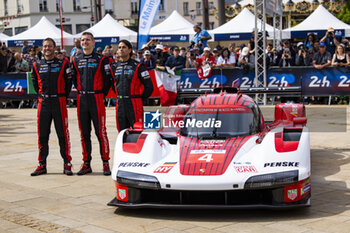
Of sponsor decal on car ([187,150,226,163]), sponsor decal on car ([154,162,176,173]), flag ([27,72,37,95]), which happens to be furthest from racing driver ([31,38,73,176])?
flag ([27,72,37,95])

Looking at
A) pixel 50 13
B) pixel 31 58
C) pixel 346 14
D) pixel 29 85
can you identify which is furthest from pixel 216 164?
pixel 50 13

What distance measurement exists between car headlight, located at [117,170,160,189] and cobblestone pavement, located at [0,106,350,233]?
36cm

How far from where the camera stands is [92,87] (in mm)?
9180

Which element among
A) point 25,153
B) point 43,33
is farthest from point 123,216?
point 43,33

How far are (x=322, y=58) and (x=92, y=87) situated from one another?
11.5 metres

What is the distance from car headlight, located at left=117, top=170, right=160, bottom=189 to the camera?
6586 mm

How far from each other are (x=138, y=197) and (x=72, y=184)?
211 cm

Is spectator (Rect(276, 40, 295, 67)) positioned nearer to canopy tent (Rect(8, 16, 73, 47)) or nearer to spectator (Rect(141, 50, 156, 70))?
spectator (Rect(141, 50, 156, 70))

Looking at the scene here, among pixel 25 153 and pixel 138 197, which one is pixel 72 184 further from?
pixel 25 153

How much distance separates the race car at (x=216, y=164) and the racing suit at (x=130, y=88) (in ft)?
3.57

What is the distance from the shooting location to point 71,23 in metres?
82.1

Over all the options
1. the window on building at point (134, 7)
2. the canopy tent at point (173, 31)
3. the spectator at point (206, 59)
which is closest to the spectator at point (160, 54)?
the spectator at point (206, 59)

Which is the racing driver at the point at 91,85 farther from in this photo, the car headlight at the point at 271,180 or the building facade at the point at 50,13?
the building facade at the point at 50,13

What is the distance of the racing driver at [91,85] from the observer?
9.16 metres
